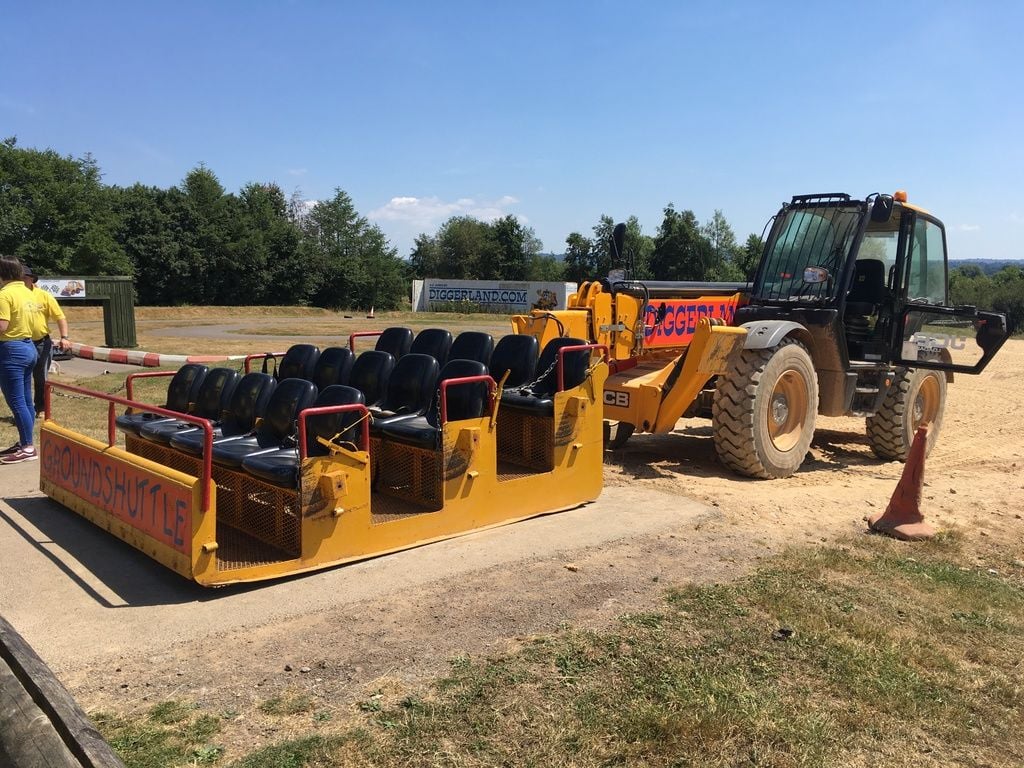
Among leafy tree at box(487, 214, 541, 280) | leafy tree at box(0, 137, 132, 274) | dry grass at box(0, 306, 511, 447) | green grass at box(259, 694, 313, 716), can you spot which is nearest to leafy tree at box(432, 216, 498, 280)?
leafy tree at box(487, 214, 541, 280)

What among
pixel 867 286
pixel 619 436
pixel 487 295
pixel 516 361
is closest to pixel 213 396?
pixel 516 361

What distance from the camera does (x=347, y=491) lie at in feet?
16.4

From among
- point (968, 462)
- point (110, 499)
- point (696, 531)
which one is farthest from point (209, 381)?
point (968, 462)

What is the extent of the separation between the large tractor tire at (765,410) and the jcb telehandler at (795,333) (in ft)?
0.04

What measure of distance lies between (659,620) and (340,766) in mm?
1951

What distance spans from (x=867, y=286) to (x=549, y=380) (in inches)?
172

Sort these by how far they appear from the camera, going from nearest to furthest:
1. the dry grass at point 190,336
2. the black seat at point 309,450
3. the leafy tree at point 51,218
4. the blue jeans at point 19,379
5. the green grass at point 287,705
Answer: the green grass at point 287,705 < the black seat at point 309,450 < the blue jeans at point 19,379 < the dry grass at point 190,336 < the leafy tree at point 51,218

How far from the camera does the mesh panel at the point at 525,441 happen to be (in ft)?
21.2

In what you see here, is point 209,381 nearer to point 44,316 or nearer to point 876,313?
point 44,316

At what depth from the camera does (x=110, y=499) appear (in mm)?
5453

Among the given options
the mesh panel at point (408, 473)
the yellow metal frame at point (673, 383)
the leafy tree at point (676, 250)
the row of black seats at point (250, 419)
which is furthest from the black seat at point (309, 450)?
the leafy tree at point (676, 250)

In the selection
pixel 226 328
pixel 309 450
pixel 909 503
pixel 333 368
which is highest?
pixel 333 368

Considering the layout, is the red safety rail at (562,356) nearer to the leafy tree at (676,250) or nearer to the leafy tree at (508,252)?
the leafy tree at (676,250)

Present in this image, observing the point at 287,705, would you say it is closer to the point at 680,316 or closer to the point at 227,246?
the point at 680,316
